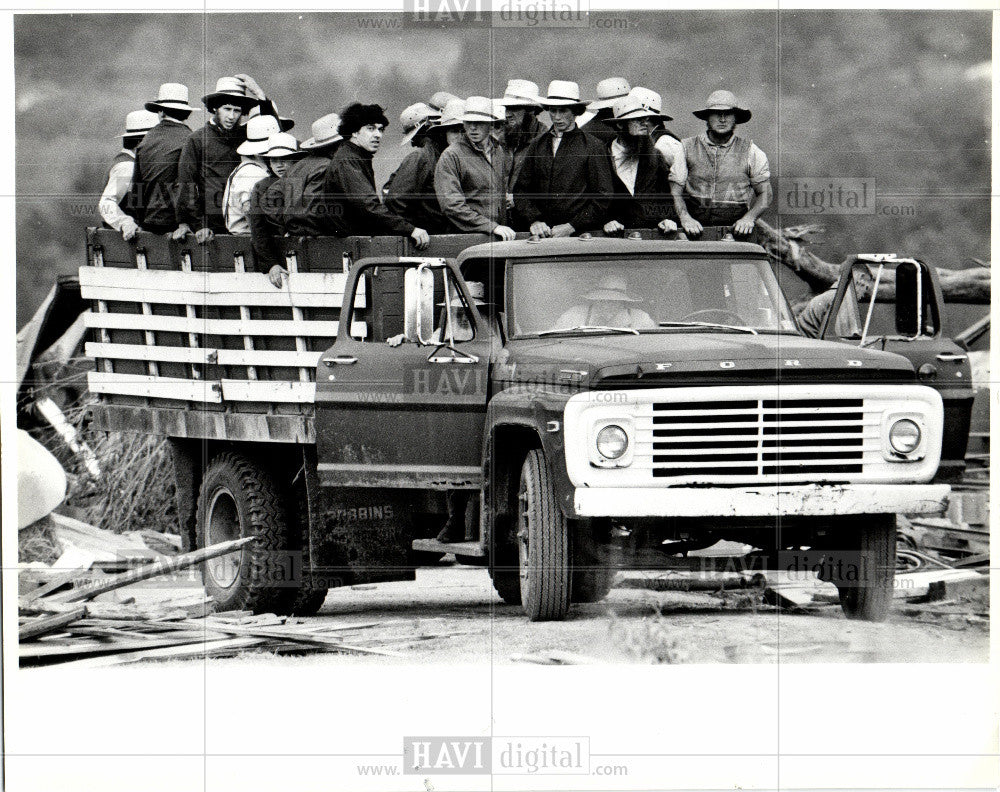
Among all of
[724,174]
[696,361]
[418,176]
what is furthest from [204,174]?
[696,361]

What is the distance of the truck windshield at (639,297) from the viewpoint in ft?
25.6

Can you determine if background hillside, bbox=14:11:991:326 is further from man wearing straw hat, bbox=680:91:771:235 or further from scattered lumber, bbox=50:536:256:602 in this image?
scattered lumber, bbox=50:536:256:602

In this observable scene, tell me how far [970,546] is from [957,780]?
4.35 feet

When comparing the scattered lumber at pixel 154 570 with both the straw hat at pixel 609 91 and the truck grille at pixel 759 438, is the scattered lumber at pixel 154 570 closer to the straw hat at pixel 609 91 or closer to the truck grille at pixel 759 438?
the truck grille at pixel 759 438

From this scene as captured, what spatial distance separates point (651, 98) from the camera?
839 cm

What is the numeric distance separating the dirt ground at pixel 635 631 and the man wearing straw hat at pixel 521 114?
250 cm

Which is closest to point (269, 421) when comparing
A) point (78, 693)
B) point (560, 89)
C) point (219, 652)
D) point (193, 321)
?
point (193, 321)

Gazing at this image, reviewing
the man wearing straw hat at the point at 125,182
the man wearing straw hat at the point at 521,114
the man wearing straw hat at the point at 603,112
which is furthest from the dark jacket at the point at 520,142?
the man wearing straw hat at the point at 125,182

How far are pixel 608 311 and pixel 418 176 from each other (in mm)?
1487

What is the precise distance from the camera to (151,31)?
844 cm

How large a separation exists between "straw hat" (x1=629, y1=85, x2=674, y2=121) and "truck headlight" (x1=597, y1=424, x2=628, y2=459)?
2.28 meters

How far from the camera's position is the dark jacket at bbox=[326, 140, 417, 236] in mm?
8391

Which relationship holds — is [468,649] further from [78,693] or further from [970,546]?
[970,546]

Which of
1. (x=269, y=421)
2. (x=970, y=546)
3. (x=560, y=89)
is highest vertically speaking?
(x=560, y=89)
